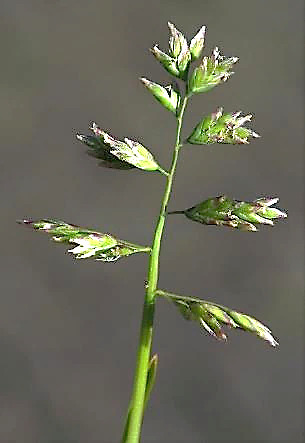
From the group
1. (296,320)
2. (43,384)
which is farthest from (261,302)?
(43,384)

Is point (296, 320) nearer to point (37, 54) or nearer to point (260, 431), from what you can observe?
point (260, 431)

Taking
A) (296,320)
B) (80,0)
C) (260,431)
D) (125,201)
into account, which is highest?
(80,0)

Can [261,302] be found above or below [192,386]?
above

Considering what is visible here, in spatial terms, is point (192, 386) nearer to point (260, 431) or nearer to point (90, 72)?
point (260, 431)

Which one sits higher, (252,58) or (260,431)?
(252,58)

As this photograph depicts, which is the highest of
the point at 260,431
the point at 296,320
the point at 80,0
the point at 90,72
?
the point at 80,0

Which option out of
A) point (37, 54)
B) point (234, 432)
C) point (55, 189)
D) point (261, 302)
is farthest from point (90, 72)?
point (234, 432)
